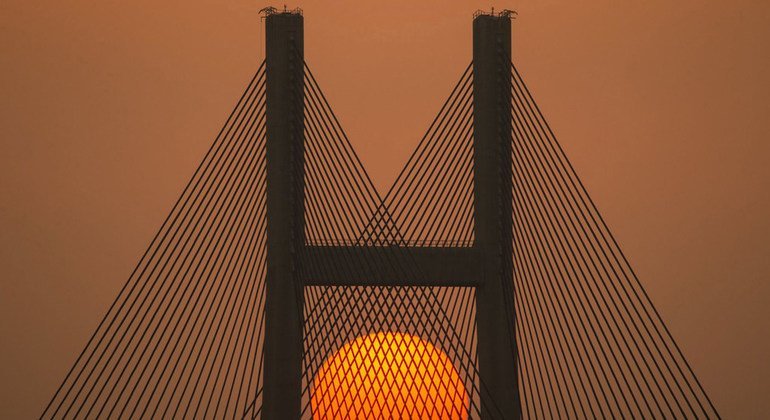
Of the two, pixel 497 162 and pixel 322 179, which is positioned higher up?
pixel 497 162

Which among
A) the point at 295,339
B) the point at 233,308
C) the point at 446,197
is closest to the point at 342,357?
the point at 295,339

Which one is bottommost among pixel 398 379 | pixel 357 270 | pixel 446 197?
pixel 398 379

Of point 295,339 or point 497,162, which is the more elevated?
point 497,162

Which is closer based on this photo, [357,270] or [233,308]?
[233,308]

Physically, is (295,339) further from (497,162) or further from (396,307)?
(497,162)

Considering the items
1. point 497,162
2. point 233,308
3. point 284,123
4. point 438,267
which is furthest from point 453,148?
point 233,308

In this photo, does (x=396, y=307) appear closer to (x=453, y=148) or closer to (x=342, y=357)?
(x=342, y=357)

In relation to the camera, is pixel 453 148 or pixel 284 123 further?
pixel 453 148
